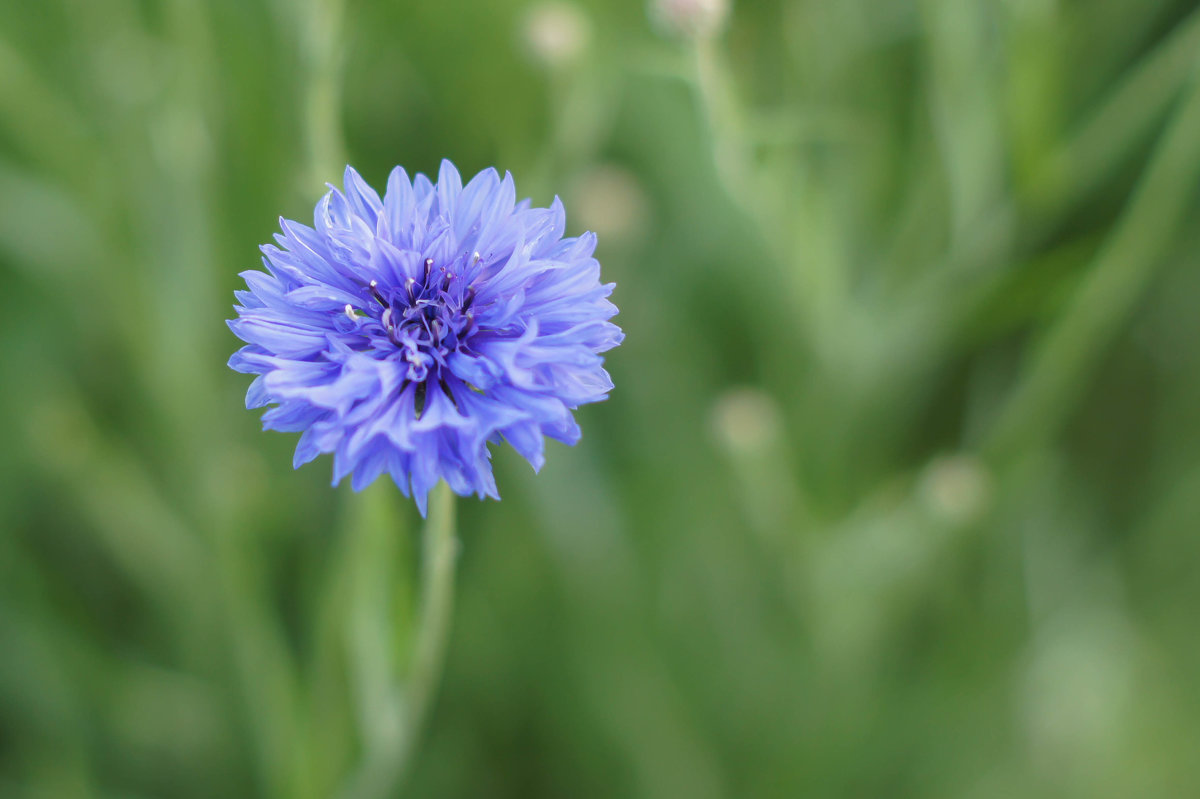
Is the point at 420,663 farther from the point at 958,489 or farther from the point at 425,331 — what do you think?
the point at 958,489

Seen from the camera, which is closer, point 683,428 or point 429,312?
point 429,312

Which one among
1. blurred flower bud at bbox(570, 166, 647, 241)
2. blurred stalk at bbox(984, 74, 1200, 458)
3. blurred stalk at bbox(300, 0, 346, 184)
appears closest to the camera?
blurred stalk at bbox(300, 0, 346, 184)

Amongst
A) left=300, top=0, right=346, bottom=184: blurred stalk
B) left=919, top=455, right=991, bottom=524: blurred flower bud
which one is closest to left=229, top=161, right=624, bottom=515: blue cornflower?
left=300, top=0, right=346, bottom=184: blurred stalk

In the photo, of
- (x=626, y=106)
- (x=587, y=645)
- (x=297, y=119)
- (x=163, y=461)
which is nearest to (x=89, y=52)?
(x=297, y=119)

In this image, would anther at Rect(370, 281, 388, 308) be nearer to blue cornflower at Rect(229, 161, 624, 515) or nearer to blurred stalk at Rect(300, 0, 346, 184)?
blue cornflower at Rect(229, 161, 624, 515)

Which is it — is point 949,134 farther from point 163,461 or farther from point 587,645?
point 163,461

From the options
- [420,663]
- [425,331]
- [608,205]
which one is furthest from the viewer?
[608,205]

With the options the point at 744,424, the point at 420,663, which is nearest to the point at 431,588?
the point at 420,663
